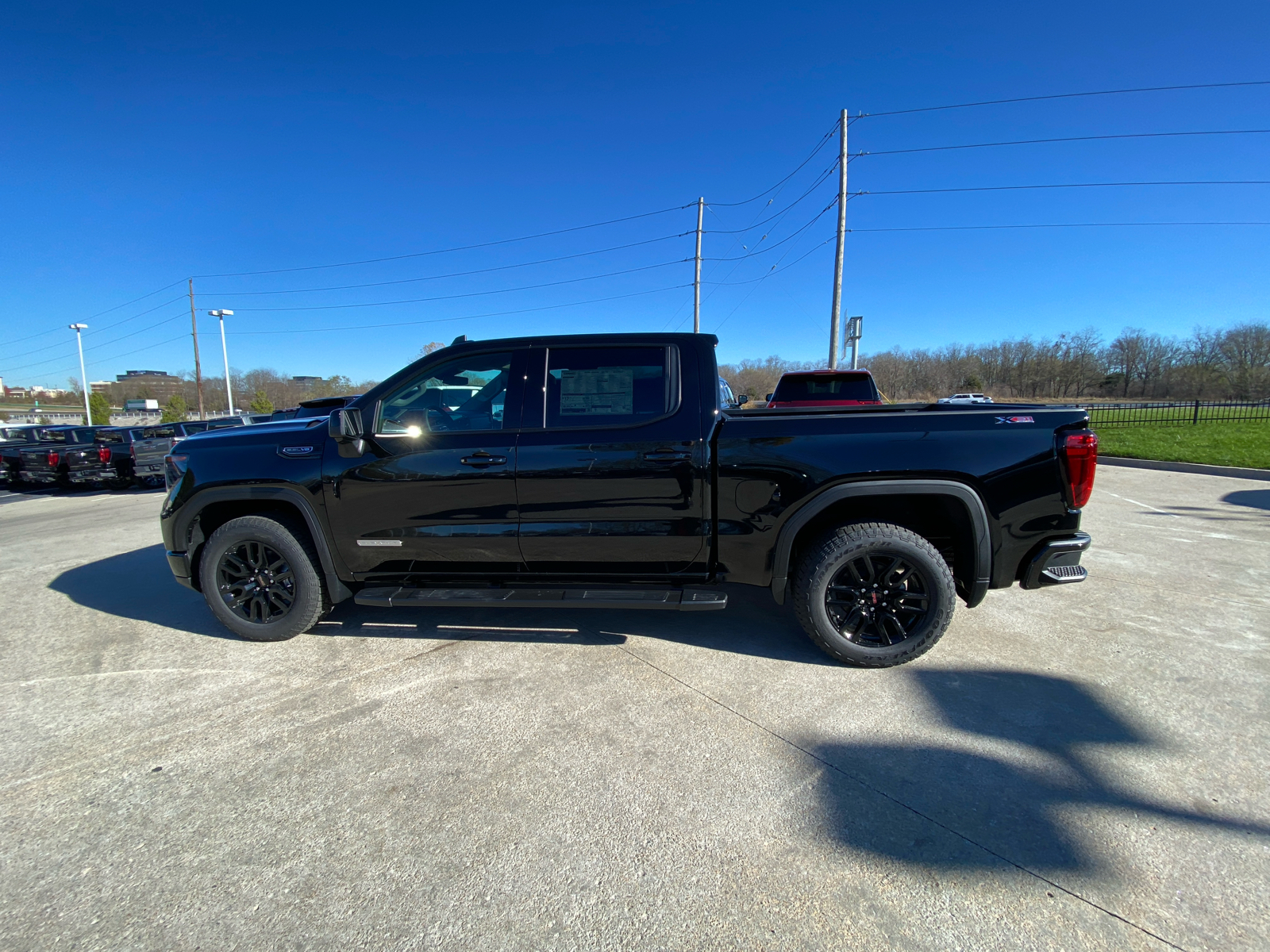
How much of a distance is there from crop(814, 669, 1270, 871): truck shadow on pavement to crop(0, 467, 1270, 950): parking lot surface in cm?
1

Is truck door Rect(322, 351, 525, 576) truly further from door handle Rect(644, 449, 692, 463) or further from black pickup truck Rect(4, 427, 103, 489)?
black pickup truck Rect(4, 427, 103, 489)

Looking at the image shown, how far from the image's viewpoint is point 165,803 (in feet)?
7.43

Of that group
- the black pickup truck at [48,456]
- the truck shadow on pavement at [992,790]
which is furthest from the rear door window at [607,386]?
the black pickup truck at [48,456]

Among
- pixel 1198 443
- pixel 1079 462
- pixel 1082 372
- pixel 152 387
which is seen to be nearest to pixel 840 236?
pixel 1198 443

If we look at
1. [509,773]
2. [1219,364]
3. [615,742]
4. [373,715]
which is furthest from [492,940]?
[1219,364]

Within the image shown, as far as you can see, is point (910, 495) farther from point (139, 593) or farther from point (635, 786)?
point (139, 593)

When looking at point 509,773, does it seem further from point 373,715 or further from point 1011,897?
point 1011,897

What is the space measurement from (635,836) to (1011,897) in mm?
1235

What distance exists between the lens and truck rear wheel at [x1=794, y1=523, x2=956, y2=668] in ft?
10.5

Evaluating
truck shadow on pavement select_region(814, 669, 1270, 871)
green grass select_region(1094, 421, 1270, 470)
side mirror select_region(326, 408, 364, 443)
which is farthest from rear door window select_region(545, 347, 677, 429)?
green grass select_region(1094, 421, 1270, 470)

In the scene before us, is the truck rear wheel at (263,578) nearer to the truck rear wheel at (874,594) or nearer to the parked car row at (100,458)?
the truck rear wheel at (874,594)

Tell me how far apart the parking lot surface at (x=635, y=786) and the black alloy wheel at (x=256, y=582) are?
26cm

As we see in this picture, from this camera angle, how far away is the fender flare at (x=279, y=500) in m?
3.56

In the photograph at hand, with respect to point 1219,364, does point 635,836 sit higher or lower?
lower
